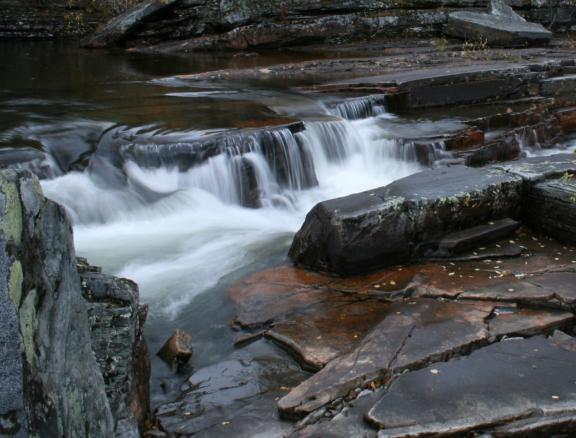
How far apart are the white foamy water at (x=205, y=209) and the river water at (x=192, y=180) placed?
0.02 metres

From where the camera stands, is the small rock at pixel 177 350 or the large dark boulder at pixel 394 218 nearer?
the small rock at pixel 177 350

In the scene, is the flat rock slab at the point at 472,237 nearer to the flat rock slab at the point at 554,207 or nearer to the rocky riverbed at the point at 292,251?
the rocky riverbed at the point at 292,251

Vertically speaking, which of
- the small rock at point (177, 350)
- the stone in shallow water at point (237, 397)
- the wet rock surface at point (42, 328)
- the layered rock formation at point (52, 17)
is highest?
the layered rock formation at point (52, 17)

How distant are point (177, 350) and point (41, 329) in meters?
2.83

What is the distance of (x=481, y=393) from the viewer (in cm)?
399

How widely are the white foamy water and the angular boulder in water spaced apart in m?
8.62

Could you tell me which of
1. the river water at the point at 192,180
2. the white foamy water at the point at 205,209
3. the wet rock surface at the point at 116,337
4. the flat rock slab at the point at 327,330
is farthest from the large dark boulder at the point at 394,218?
the wet rock surface at the point at 116,337

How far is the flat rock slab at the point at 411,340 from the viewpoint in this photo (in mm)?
4270

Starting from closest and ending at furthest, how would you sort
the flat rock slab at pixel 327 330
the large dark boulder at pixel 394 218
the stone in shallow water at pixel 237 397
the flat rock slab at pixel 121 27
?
the stone in shallow water at pixel 237 397, the flat rock slab at pixel 327 330, the large dark boulder at pixel 394 218, the flat rock slab at pixel 121 27

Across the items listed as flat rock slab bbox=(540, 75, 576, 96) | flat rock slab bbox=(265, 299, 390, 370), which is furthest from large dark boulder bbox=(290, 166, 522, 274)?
flat rock slab bbox=(540, 75, 576, 96)

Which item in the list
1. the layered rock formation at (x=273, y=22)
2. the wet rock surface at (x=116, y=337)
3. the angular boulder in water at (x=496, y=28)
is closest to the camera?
the wet rock surface at (x=116, y=337)

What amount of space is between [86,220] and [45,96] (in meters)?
4.87

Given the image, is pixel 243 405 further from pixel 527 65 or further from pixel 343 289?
pixel 527 65

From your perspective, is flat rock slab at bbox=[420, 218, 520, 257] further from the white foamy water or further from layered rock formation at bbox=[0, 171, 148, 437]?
layered rock formation at bbox=[0, 171, 148, 437]
